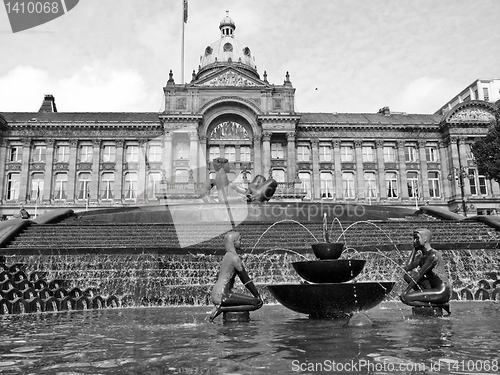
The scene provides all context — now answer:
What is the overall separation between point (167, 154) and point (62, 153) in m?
13.7

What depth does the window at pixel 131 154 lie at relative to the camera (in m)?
56.4

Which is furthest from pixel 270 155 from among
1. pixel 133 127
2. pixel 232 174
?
pixel 133 127

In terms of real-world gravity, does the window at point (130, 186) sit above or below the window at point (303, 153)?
below

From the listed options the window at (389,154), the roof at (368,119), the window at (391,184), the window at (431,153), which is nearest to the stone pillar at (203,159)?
the roof at (368,119)

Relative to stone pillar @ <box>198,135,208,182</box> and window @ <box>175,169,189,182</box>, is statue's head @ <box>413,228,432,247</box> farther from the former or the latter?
window @ <box>175,169,189,182</box>

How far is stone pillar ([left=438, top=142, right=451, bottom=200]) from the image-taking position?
186ft

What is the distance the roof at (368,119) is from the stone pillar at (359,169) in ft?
9.70

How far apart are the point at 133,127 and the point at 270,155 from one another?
57.4 ft

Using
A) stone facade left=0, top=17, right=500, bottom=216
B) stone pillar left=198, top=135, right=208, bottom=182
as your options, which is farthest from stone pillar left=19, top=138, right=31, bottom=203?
stone pillar left=198, top=135, right=208, bottom=182

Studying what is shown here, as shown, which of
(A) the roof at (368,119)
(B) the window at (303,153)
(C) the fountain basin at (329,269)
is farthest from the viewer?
(A) the roof at (368,119)

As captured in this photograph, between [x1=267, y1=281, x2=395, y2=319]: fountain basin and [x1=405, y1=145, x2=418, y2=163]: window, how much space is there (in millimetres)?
54761

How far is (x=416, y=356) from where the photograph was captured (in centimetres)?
433

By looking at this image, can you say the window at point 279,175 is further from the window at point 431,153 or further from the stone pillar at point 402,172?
the window at point 431,153

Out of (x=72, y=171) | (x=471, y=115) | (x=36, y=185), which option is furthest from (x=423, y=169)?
(x=36, y=185)
